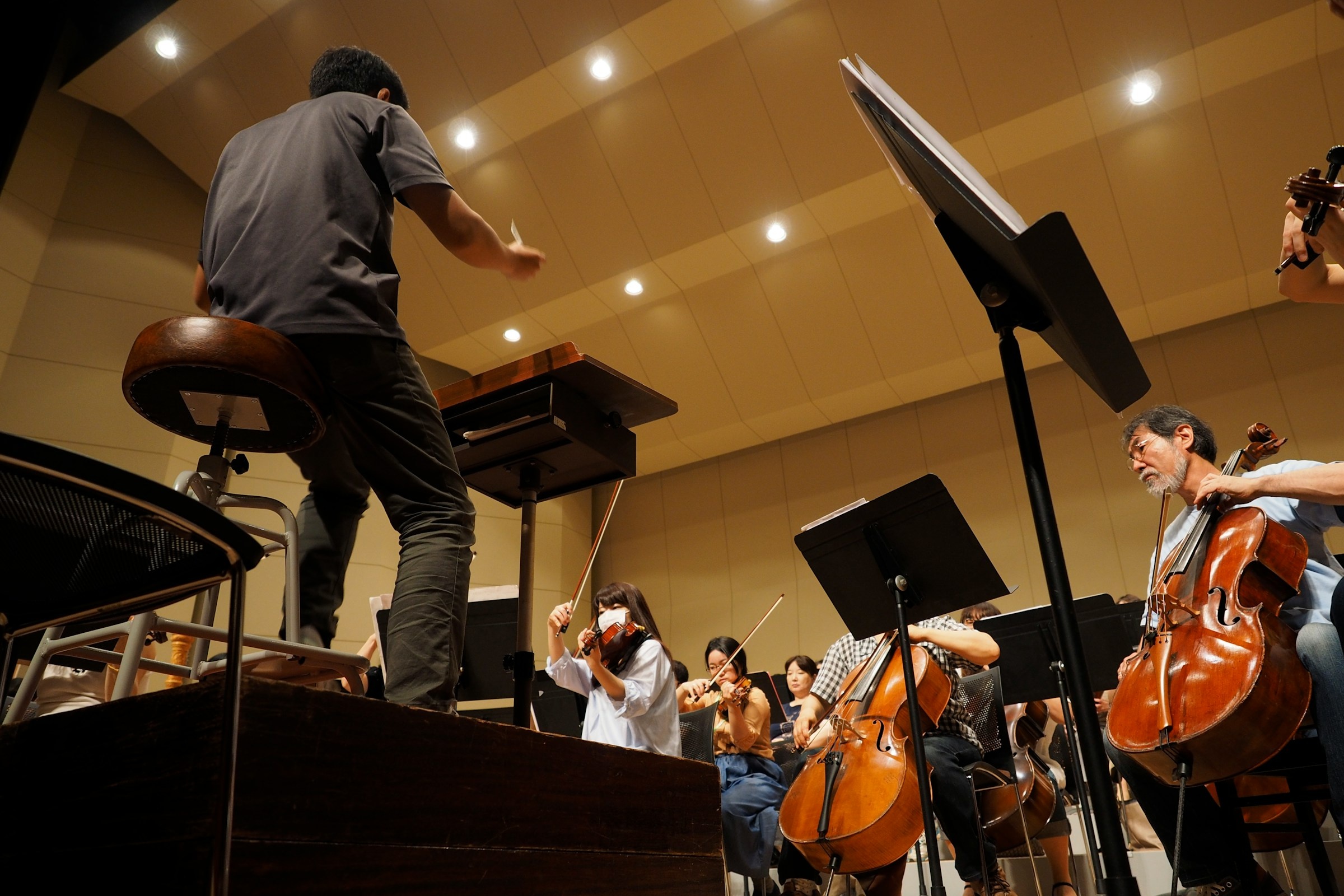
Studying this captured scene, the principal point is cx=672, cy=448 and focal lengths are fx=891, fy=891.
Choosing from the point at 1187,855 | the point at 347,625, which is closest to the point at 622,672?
the point at 1187,855

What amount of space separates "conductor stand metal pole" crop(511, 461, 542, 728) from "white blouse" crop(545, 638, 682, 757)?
4.22 feet

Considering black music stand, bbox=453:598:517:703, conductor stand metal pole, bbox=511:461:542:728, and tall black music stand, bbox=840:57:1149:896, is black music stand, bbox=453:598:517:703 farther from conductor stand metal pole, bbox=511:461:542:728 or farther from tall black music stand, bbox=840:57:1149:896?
tall black music stand, bbox=840:57:1149:896

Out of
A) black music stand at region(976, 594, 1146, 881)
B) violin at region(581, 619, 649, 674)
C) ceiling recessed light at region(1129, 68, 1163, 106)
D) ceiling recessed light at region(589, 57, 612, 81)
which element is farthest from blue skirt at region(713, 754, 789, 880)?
ceiling recessed light at region(1129, 68, 1163, 106)

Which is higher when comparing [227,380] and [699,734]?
[227,380]

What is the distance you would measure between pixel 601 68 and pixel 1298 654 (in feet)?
18.2

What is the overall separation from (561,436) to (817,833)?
5.08 feet

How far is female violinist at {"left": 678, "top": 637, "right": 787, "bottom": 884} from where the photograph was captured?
11.9 ft

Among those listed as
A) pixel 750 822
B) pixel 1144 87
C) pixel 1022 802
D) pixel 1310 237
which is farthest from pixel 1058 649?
pixel 1144 87

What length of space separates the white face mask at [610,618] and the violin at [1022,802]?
154 centimetres

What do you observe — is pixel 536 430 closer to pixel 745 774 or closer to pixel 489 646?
pixel 489 646

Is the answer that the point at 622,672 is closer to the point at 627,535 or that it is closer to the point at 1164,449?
the point at 1164,449

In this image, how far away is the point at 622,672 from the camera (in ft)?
11.8

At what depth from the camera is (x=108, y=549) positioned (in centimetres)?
86

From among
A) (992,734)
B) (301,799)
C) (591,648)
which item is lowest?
(301,799)
